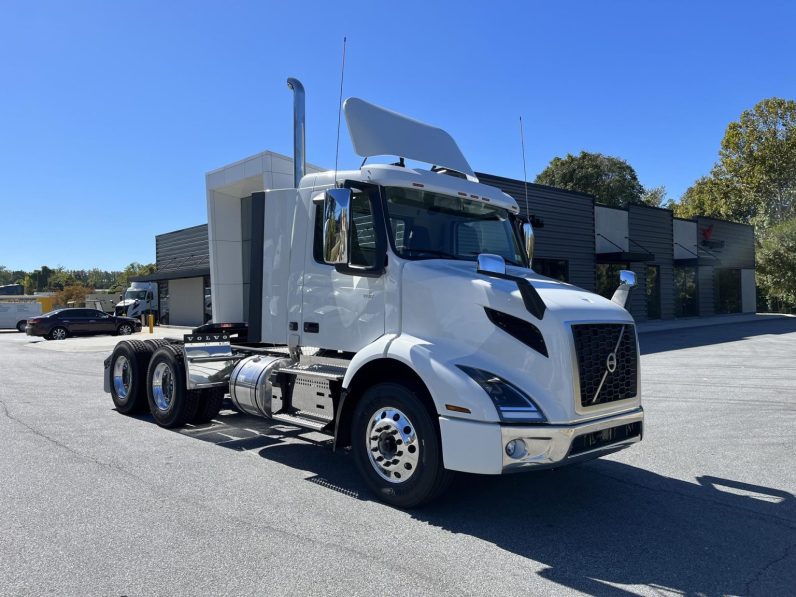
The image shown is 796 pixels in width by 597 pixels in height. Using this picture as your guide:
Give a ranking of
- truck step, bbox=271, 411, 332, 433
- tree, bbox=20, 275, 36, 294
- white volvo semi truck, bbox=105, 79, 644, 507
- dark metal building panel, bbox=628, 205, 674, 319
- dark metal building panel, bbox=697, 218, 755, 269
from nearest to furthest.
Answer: white volvo semi truck, bbox=105, 79, 644, 507, truck step, bbox=271, 411, 332, 433, dark metal building panel, bbox=628, 205, 674, 319, dark metal building panel, bbox=697, 218, 755, 269, tree, bbox=20, 275, 36, 294

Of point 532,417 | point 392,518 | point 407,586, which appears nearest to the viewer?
point 407,586

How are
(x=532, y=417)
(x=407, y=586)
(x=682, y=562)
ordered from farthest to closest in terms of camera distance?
1. (x=532, y=417)
2. (x=682, y=562)
3. (x=407, y=586)

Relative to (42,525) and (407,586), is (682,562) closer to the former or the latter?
(407,586)

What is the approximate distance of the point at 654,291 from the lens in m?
32.8

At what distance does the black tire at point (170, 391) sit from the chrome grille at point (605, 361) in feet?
16.5

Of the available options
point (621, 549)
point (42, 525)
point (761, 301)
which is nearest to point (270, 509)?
point (42, 525)

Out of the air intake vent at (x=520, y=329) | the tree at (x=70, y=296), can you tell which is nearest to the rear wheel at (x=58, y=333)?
the air intake vent at (x=520, y=329)

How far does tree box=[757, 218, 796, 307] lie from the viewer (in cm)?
3700

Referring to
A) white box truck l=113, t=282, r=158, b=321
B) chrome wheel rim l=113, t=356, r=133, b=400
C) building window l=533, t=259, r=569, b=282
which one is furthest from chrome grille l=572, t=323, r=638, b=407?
white box truck l=113, t=282, r=158, b=321

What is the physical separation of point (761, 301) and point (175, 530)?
48.5 meters

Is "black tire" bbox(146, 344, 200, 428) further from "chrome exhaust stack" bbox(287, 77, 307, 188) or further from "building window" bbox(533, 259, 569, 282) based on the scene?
"building window" bbox(533, 259, 569, 282)

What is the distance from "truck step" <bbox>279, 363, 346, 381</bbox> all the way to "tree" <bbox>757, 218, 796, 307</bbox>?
39973 millimetres

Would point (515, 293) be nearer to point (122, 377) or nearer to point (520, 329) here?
point (520, 329)

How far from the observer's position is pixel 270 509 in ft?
15.1
